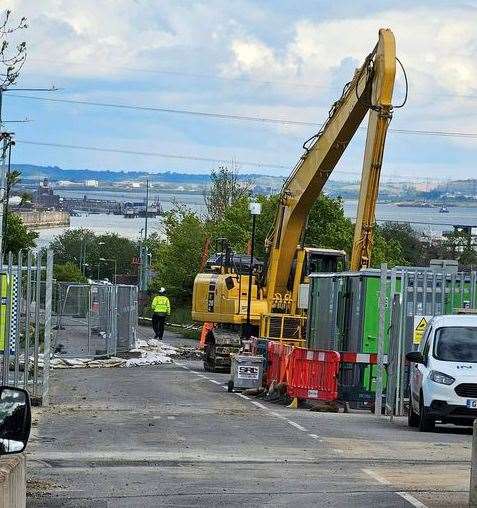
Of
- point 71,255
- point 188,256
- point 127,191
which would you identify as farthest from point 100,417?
point 127,191

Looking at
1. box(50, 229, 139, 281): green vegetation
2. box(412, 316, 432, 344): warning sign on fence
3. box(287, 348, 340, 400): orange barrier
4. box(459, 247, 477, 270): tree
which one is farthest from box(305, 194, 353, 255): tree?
box(50, 229, 139, 281): green vegetation

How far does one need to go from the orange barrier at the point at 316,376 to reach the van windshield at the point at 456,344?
14.2 ft

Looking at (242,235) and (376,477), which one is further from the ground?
(242,235)

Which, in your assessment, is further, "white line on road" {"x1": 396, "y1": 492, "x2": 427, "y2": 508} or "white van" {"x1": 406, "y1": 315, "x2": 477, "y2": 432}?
"white van" {"x1": 406, "y1": 315, "x2": 477, "y2": 432}

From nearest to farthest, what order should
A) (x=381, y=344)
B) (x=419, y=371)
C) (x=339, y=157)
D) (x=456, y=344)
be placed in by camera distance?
(x=456, y=344)
(x=419, y=371)
(x=381, y=344)
(x=339, y=157)

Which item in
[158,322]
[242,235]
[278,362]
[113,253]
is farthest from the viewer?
[113,253]

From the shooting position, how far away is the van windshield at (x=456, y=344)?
20828mm

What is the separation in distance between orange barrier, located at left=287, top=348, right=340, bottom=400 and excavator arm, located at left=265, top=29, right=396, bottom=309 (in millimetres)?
4118

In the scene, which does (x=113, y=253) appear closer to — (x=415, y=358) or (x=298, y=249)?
(x=298, y=249)

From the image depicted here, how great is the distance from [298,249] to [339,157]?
12.5 ft

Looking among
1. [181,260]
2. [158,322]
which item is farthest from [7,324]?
[181,260]

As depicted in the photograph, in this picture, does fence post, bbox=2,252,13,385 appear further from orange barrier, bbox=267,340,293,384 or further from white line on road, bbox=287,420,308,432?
orange barrier, bbox=267,340,293,384

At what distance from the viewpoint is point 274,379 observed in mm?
27828

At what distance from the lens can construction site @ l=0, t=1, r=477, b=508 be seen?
42.1ft
